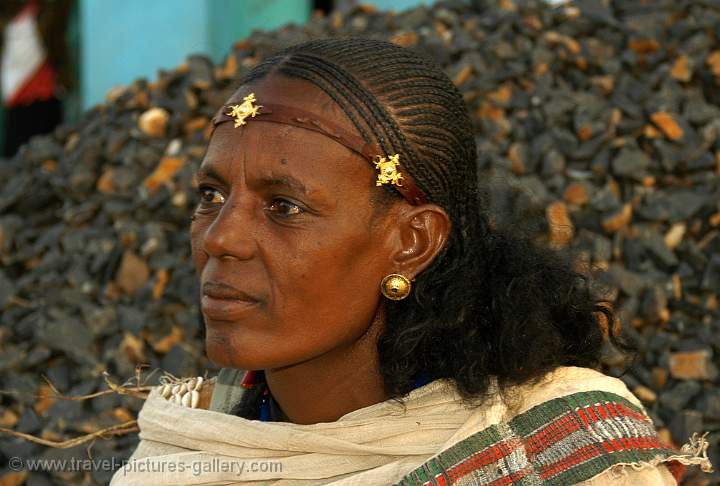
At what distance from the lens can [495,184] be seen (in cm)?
339

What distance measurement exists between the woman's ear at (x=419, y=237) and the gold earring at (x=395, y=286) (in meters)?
0.02

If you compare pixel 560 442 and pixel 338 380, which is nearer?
pixel 560 442

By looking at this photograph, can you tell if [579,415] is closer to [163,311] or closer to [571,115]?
[163,311]

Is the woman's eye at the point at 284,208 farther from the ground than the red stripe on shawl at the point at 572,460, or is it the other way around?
the woman's eye at the point at 284,208

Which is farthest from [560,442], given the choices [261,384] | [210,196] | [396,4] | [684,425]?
[396,4]

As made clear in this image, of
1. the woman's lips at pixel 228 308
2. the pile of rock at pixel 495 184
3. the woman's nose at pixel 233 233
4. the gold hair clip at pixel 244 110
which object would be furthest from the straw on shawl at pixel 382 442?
the pile of rock at pixel 495 184

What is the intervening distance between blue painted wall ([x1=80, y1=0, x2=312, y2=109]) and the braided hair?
3949 mm

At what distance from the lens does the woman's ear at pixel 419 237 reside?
202cm

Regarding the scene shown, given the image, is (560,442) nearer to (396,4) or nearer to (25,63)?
(396,4)

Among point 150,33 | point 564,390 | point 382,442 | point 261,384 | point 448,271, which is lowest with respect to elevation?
point 150,33

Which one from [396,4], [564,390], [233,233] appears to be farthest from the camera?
[396,4]

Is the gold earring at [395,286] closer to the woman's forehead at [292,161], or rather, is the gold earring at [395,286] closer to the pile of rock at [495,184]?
the woman's forehead at [292,161]

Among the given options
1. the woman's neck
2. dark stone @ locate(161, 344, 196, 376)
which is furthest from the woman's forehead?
dark stone @ locate(161, 344, 196, 376)

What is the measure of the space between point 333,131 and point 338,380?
57 cm
